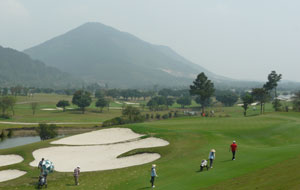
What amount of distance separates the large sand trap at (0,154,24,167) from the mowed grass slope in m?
1.05

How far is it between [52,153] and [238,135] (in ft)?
88.6

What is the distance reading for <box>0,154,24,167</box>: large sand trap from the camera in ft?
135

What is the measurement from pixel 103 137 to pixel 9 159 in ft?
51.1

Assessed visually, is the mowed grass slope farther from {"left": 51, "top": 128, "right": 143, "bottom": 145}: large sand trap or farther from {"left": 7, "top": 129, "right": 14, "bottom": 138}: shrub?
{"left": 7, "top": 129, "right": 14, "bottom": 138}: shrub

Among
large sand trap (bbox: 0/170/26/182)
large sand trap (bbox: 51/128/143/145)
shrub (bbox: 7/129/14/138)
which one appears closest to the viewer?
large sand trap (bbox: 0/170/26/182)

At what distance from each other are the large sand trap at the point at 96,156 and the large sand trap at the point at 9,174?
266 cm

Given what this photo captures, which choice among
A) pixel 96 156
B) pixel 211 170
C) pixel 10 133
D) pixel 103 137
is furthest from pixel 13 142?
pixel 211 170

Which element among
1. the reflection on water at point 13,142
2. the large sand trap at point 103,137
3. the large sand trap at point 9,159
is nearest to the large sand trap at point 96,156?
the large sand trap at point 9,159

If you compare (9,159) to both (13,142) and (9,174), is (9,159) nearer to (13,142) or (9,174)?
(9,174)

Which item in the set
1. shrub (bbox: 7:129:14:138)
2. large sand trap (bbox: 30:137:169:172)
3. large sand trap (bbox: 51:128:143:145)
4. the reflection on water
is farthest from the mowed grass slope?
shrub (bbox: 7:129:14:138)

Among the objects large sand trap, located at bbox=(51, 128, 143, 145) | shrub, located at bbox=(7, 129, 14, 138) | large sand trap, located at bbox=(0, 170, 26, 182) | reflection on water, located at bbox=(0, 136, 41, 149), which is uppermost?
large sand trap, located at bbox=(51, 128, 143, 145)

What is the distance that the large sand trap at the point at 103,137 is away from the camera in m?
50.6

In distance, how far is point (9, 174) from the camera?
36.4 meters

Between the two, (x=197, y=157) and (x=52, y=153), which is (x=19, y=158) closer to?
(x=52, y=153)
